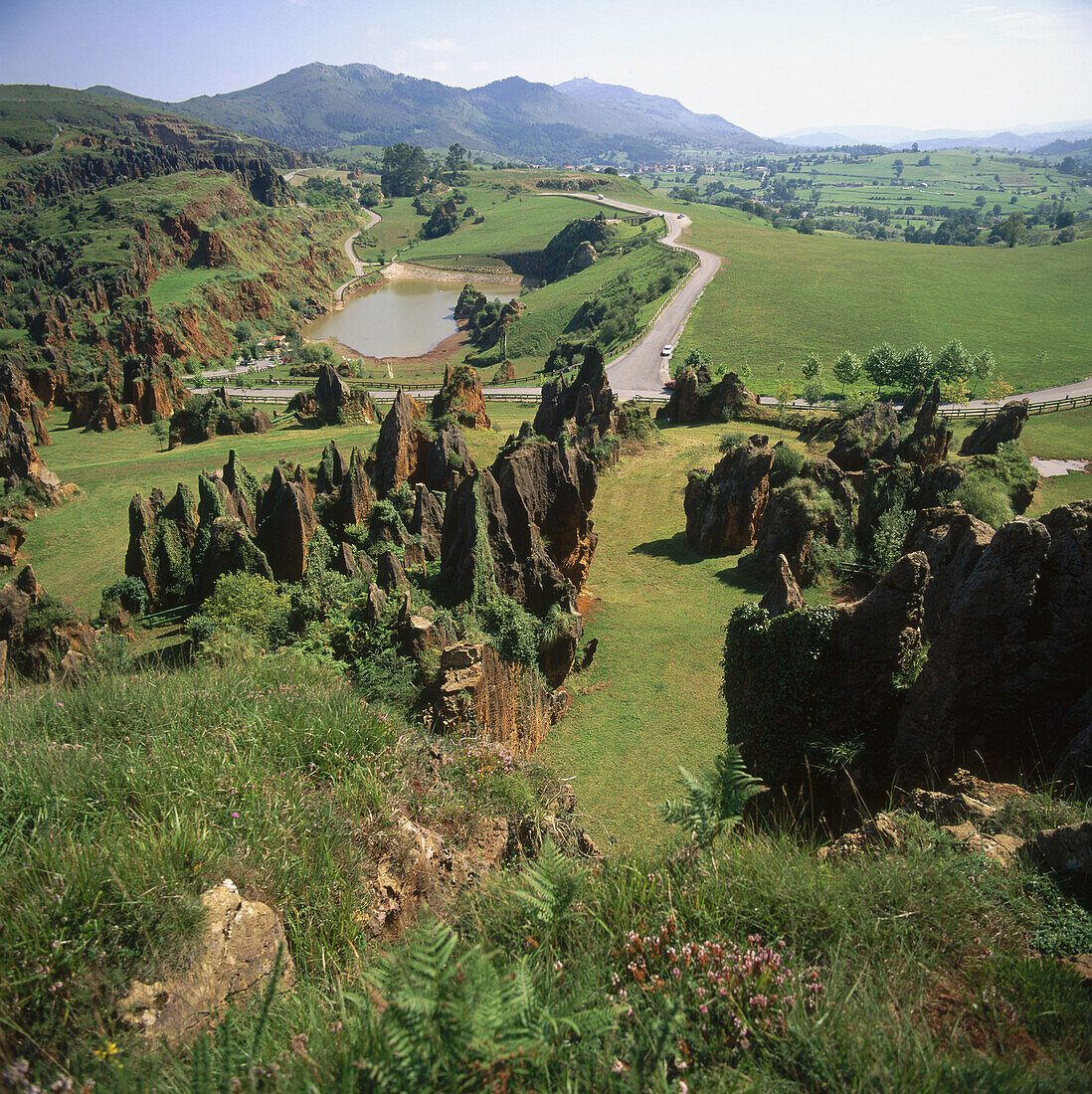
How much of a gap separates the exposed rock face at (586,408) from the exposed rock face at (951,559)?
31716mm

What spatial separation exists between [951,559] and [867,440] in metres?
30.4

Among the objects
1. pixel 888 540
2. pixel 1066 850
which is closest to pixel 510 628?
pixel 1066 850

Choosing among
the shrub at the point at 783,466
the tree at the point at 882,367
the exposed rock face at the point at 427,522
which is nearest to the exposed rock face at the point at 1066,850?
the exposed rock face at the point at 427,522

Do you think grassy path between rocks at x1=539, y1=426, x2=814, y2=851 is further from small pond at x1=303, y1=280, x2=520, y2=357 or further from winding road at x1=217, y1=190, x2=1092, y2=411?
small pond at x1=303, y1=280, x2=520, y2=357

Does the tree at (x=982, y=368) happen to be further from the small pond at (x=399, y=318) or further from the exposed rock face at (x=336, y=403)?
the small pond at (x=399, y=318)

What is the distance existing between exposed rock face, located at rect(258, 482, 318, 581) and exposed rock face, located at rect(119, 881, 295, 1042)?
21626 mm

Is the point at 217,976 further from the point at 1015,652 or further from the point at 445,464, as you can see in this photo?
the point at 445,464

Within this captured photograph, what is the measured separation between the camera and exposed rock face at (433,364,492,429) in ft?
157

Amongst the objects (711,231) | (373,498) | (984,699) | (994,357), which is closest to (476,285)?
(711,231)

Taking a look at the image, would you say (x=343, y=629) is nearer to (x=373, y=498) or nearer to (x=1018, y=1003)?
(x=373, y=498)

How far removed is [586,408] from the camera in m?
48.3

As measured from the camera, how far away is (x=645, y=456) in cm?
4628

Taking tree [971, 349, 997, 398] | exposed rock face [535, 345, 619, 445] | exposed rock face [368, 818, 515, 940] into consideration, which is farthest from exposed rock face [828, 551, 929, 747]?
tree [971, 349, 997, 398]

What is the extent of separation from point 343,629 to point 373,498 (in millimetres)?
12983
